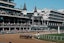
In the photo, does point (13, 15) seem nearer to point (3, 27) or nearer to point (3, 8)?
point (3, 8)

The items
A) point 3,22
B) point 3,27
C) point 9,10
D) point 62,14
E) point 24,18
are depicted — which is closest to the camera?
point 3,27

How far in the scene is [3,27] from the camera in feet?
297

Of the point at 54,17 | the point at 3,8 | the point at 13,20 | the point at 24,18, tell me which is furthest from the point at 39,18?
the point at 3,8

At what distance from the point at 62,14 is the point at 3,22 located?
314ft

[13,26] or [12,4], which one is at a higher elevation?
[12,4]

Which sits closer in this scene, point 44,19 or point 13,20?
point 13,20

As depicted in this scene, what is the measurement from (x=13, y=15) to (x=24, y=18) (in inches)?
529

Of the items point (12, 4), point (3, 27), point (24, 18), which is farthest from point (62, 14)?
point (3, 27)

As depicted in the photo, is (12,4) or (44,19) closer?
(12,4)

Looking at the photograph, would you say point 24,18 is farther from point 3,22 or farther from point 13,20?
point 3,22

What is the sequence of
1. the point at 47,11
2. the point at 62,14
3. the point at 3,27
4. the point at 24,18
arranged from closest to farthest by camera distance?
the point at 3,27, the point at 24,18, the point at 47,11, the point at 62,14

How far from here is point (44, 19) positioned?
494ft

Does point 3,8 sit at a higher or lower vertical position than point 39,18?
higher

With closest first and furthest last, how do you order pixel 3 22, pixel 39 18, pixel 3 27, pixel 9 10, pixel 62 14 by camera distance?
pixel 3 27 < pixel 3 22 < pixel 9 10 < pixel 39 18 < pixel 62 14
